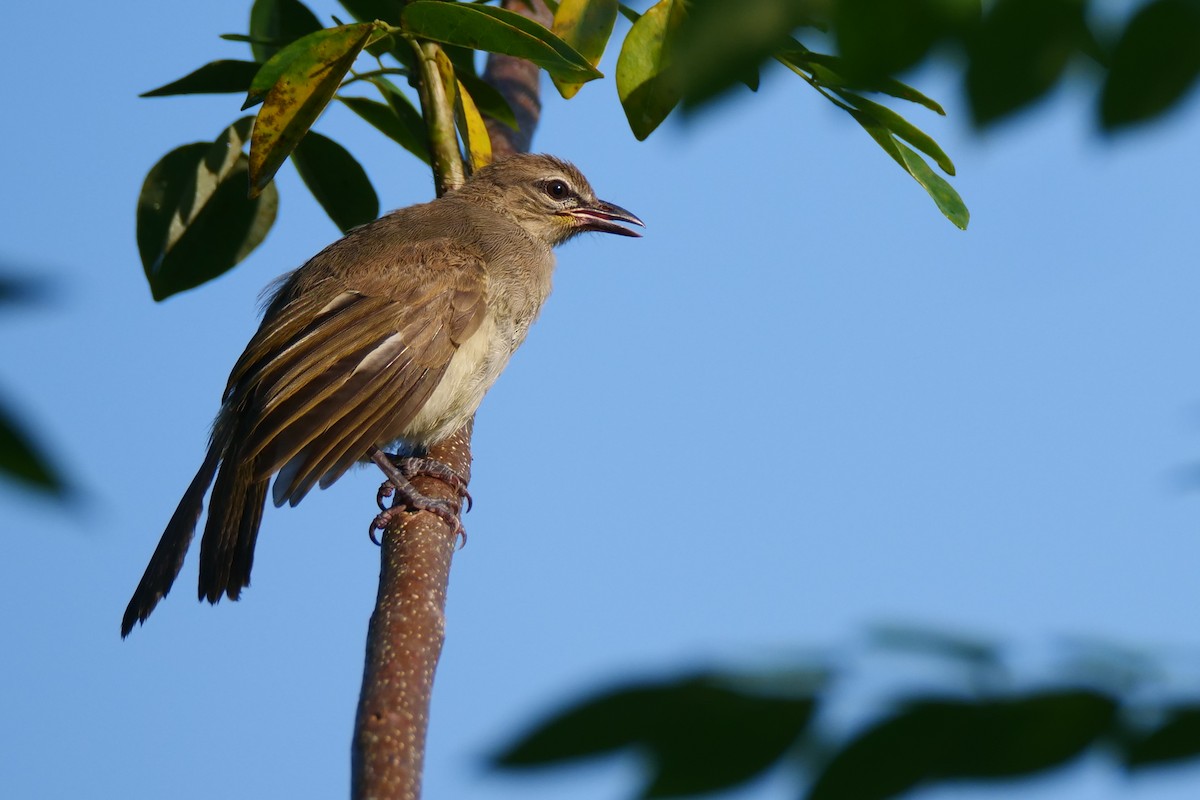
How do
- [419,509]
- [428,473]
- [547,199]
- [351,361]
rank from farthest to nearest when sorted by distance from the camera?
[547,199] → [351,361] → [428,473] → [419,509]

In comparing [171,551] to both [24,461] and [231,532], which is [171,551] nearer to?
[231,532]

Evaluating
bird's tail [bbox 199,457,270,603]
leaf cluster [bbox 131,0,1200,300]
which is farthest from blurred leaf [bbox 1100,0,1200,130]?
bird's tail [bbox 199,457,270,603]

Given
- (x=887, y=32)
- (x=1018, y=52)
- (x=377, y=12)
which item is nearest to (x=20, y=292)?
(x=887, y=32)

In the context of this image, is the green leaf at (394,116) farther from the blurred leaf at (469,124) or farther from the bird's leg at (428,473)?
the bird's leg at (428,473)

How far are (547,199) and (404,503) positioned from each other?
3.58 metres

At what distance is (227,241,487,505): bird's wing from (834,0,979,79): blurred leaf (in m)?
4.13

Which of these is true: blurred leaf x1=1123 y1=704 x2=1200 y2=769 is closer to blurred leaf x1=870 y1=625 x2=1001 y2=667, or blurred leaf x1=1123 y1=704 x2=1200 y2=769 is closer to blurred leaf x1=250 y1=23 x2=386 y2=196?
blurred leaf x1=870 y1=625 x2=1001 y2=667

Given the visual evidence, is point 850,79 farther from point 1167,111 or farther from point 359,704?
point 359,704

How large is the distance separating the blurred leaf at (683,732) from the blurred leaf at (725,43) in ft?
1.71

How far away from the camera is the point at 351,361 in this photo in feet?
18.5

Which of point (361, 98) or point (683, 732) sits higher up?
point (361, 98)

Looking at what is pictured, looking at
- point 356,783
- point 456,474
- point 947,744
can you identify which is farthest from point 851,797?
point 456,474

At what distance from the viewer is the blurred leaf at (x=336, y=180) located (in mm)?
5652

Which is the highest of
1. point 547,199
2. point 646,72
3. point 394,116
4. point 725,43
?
point 547,199
